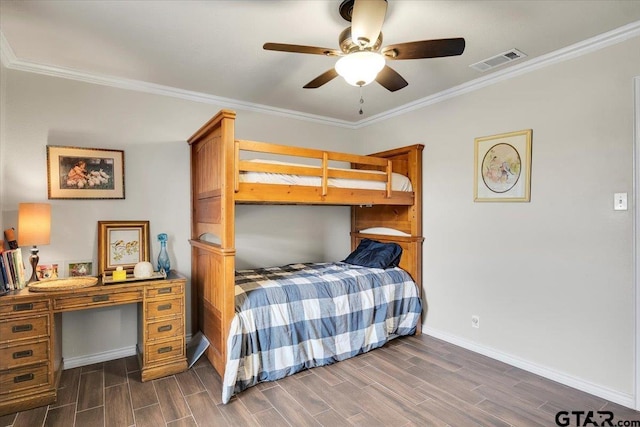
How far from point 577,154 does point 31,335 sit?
4.01m

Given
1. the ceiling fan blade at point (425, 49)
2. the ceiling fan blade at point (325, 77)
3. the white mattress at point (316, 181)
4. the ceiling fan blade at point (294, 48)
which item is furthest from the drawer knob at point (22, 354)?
the ceiling fan blade at point (425, 49)

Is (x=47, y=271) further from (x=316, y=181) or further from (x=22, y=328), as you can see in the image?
(x=316, y=181)

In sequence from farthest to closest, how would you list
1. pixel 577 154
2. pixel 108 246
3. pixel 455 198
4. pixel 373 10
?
pixel 455 198
pixel 108 246
pixel 577 154
pixel 373 10

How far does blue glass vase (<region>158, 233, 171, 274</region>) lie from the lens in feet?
9.88

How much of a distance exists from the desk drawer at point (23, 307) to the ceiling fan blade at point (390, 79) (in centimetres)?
270

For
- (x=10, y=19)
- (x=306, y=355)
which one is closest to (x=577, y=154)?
(x=306, y=355)

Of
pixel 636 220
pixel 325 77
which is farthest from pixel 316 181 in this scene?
pixel 636 220

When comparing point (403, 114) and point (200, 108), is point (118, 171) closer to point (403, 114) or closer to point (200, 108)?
point (200, 108)

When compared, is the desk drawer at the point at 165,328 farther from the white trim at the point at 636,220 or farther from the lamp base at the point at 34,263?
the white trim at the point at 636,220

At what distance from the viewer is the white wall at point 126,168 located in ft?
8.72

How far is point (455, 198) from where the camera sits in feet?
10.8

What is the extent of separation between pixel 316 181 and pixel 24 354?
235 centimetres

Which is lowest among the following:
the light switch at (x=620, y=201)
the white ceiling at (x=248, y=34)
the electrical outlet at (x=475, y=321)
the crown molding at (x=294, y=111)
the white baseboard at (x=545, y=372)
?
the white baseboard at (x=545, y=372)

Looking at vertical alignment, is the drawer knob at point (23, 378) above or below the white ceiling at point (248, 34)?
below
